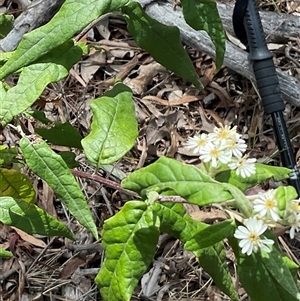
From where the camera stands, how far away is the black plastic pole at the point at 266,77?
1.53 metres

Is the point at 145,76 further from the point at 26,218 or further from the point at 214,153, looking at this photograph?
the point at 214,153

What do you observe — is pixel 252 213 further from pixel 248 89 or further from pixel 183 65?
pixel 248 89

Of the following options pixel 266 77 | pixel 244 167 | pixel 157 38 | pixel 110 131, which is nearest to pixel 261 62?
pixel 266 77

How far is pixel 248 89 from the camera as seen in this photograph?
5.94 feet

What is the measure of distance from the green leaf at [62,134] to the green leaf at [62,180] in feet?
0.70

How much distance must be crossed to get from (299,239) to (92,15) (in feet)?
3.27

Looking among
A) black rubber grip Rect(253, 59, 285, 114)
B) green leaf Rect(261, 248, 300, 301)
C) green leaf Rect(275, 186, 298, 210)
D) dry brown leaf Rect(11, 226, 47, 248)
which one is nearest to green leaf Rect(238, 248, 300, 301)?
green leaf Rect(261, 248, 300, 301)

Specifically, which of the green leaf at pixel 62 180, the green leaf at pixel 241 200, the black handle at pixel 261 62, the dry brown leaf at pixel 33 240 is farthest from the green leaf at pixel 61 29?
the dry brown leaf at pixel 33 240

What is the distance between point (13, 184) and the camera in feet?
4.21

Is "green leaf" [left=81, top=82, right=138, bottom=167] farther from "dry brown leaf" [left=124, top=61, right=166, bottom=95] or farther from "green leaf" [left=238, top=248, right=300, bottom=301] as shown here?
"dry brown leaf" [left=124, top=61, right=166, bottom=95]

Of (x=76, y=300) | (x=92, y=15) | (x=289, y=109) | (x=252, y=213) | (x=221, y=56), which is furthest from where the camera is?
(x=289, y=109)

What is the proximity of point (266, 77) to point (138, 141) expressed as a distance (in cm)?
46

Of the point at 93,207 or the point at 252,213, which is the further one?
the point at 93,207

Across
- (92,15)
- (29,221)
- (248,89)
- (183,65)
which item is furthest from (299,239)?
(92,15)
